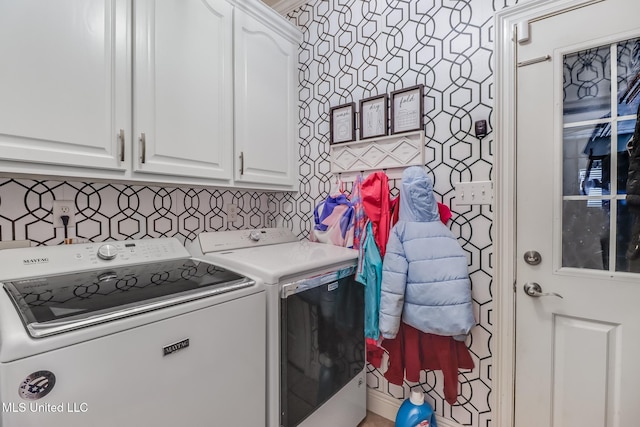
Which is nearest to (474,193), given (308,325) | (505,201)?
(505,201)

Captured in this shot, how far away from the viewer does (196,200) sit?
72.2 inches

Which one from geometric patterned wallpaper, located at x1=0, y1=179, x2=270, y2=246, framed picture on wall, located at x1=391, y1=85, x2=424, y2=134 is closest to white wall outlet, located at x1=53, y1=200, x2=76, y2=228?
geometric patterned wallpaper, located at x1=0, y1=179, x2=270, y2=246

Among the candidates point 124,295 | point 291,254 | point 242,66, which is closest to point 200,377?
point 124,295

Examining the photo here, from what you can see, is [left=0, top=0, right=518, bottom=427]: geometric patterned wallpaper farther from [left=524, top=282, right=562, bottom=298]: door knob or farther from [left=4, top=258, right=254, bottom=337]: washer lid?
[left=4, top=258, right=254, bottom=337]: washer lid

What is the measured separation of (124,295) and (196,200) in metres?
0.96

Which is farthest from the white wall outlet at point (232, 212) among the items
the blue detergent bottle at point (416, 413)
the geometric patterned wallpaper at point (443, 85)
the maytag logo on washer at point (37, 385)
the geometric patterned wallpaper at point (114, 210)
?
the blue detergent bottle at point (416, 413)

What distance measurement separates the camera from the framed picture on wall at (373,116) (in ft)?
5.70

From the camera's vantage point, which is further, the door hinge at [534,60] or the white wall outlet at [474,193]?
the white wall outlet at [474,193]

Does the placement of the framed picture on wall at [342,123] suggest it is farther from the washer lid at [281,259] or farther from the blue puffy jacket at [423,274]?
the washer lid at [281,259]

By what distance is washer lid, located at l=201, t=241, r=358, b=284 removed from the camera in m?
1.26

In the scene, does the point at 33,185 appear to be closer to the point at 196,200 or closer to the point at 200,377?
the point at 196,200

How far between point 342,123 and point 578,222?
130 centimetres

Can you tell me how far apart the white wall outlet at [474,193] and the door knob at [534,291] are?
407 mm

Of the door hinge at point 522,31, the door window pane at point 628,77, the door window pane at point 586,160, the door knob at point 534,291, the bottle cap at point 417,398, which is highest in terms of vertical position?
the door hinge at point 522,31
